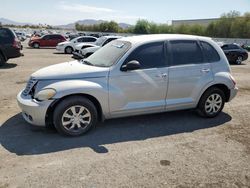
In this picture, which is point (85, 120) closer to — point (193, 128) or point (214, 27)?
point (193, 128)

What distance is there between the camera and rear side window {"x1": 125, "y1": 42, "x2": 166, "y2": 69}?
553 cm

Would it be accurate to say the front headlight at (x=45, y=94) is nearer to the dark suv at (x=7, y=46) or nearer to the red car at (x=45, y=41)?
the dark suv at (x=7, y=46)

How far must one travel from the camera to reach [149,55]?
5.64 m

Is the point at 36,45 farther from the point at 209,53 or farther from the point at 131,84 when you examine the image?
the point at 131,84

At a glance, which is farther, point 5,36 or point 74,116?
point 5,36

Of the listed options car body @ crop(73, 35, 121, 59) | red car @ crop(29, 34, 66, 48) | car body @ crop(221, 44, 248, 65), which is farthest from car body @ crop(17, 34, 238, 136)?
red car @ crop(29, 34, 66, 48)

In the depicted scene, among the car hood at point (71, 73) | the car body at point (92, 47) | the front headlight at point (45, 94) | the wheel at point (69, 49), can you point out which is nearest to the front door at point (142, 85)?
the car hood at point (71, 73)

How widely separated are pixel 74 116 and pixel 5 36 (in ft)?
33.3

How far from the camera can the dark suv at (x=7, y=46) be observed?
13523 mm

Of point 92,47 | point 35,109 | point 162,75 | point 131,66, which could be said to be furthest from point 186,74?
point 92,47

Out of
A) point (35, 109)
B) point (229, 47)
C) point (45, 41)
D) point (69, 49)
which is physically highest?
point (229, 47)

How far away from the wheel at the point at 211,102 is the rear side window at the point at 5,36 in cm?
1041

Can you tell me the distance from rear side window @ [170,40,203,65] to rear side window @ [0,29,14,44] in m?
10.0

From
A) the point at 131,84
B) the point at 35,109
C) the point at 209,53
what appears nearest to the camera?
the point at 35,109
